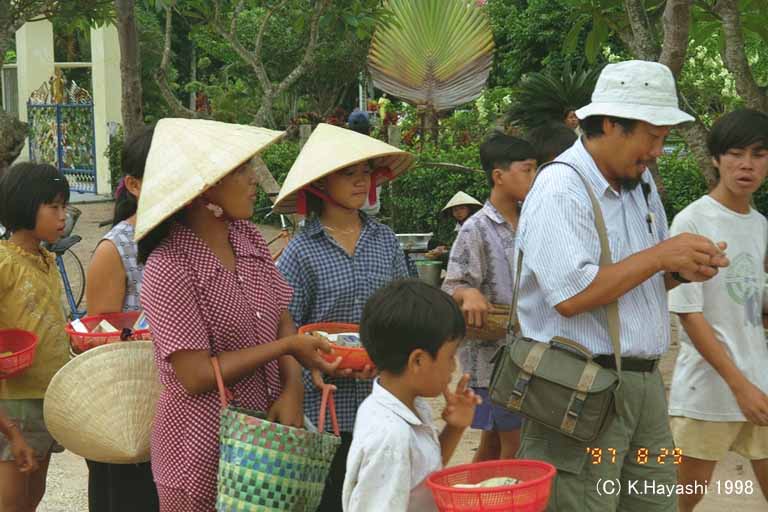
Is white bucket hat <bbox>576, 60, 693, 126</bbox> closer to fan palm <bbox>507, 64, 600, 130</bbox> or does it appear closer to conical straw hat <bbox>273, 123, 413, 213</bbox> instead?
conical straw hat <bbox>273, 123, 413, 213</bbox>

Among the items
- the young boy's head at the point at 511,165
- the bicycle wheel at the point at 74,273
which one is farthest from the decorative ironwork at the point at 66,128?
the young boy's head at the point at 511,165

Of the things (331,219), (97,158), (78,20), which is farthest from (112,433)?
(97,158)

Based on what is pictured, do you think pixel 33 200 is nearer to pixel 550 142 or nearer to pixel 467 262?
pixel 467 262

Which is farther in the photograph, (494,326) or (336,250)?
(494,326)

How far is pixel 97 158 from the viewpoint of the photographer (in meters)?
20.8

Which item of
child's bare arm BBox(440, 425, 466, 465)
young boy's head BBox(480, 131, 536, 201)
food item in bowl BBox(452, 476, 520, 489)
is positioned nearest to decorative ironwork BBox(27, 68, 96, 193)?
young boy's head BBox(480, 131, 536, 201)

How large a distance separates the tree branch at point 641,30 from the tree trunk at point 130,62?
3.44 m

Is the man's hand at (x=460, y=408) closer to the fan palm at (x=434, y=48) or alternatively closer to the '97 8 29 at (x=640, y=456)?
the '97 8 29 at (x=640, y=456)

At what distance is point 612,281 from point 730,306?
1.23 m

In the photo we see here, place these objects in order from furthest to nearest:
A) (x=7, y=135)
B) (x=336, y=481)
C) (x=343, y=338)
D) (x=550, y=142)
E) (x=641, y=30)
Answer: (x=7, y=135) → (x=641, y=30) → (x=550, y=142) → (x=336, y=481) → (x=343, y=338)

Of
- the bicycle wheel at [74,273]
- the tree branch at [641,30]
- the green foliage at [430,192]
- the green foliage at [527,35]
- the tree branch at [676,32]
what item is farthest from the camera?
the green foliage at [527,35]

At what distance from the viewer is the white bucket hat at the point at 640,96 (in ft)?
9.89

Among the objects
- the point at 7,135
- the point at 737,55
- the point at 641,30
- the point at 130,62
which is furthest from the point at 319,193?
the point at 7,135

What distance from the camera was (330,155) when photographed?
3.70 metres
